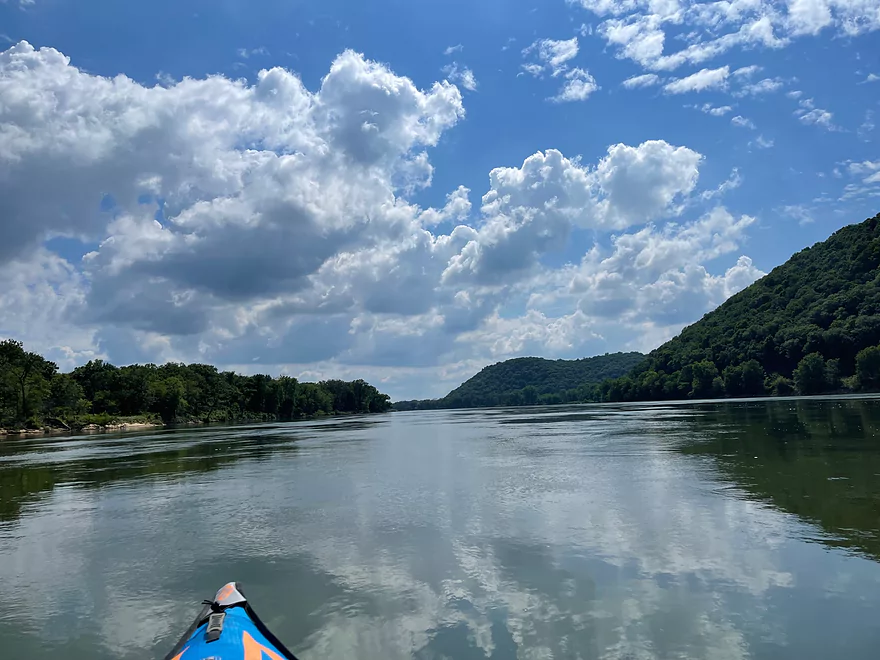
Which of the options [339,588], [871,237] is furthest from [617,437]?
[871,237]

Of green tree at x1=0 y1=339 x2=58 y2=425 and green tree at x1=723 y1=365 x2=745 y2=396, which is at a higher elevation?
green tree at x1=0 y1=339 x2=58 y2=425

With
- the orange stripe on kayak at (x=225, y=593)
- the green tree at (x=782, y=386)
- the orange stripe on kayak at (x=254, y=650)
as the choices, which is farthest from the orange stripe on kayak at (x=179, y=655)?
the green tree at (x=782, y=386)

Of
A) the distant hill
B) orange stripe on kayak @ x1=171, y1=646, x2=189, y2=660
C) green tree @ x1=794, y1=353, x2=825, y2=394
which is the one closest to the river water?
orange stripe on kayak @ x1=171, y1=646, x2=189, y2=660

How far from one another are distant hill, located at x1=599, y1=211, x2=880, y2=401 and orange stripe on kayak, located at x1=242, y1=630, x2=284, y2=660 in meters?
116

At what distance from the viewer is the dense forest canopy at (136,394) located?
91188 millimetres

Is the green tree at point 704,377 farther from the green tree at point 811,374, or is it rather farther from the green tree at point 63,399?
the green tree at point 63,399

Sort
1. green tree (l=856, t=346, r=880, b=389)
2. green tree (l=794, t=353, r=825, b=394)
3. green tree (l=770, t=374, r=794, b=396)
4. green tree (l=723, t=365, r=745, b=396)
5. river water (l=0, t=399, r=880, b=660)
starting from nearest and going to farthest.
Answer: river water (l=0, t=399, r=880, b=660), green tree (l=856, t=346, r=880, b=389), green tree (l=794, t=353, r=825, b=394), green tree (l=770, t=374, r=794, b=396), green tree (l=723, t=365, r=745, b=396)

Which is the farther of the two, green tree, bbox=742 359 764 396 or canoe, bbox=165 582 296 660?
green tree, bbox=742 359 764 396

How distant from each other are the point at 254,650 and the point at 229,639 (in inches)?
14.9

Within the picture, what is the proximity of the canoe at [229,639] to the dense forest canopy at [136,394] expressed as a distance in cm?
9941


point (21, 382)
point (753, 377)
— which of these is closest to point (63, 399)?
point (21, 382)

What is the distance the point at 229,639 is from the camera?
6.48 meters

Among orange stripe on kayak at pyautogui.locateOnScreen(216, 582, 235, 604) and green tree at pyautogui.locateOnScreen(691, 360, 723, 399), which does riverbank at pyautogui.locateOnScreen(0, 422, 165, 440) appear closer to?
orange stripe on kayak at pyautogui.locateOnScreen(216, 582, 235, 604)

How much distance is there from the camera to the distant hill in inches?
4230
